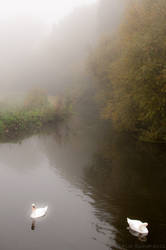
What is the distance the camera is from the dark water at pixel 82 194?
9469 millimetres

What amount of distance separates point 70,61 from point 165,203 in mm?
52117

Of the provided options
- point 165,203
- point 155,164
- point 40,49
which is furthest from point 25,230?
point 40,49

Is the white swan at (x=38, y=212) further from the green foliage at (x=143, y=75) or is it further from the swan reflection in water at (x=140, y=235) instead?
the green foliage at (x=143, y=75)

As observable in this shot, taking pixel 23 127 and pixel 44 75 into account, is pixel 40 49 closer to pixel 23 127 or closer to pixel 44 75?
pixel 44 75

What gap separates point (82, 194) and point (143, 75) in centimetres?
1047

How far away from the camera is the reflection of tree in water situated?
35.4 feet

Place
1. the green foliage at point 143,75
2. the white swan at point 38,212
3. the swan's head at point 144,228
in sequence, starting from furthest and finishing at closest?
the green foliage at point 143,75
the white swan at point 38,212
the swan's head at point 144,228

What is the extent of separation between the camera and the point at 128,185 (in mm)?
14320

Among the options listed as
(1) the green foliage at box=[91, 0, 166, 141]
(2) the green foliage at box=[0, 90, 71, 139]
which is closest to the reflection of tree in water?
(1) the green foliage at box=[91, 0, 166, 141]

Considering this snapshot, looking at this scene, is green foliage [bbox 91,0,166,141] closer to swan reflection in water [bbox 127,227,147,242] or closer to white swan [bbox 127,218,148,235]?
white swan [bbox 127,218,148,235]

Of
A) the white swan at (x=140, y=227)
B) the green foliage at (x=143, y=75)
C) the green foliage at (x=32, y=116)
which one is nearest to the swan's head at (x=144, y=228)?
the white swan at (x=140, y=227)

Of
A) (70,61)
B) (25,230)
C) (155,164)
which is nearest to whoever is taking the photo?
(25,230)

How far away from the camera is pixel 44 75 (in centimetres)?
6172

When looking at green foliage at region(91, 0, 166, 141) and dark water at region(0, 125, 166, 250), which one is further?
green foliage at region(91, 0, 166, 141)
